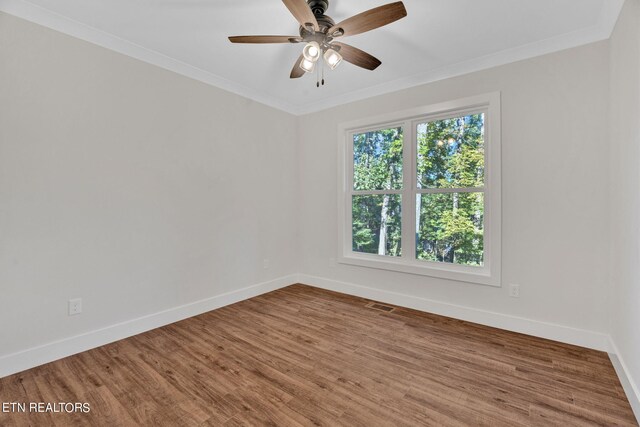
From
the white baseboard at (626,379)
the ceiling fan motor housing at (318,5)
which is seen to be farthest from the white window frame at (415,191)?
the ceiling fan motor housing at (318,5)

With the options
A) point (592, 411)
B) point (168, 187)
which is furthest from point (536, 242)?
point (168, 187)

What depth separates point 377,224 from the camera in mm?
3789

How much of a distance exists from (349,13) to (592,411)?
9.84 ft

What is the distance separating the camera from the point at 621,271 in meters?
2.06

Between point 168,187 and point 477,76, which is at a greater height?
point 477,76

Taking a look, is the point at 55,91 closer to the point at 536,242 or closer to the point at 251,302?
the point at 251,302

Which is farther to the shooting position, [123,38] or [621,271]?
[123,38]

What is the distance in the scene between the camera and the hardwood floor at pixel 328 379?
1.65 m

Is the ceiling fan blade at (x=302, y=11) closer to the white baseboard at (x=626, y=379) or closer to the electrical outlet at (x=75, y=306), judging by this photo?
the electrical outlet at (x=75, y=306)

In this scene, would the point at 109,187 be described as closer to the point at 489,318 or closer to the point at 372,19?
the point at 372,19

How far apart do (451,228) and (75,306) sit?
3517 mm

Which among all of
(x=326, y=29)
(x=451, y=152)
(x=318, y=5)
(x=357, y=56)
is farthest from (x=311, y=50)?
(x=451, y=152)

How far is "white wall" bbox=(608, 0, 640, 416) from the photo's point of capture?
172 centimetres

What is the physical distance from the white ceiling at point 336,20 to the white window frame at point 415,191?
1.24 feet
